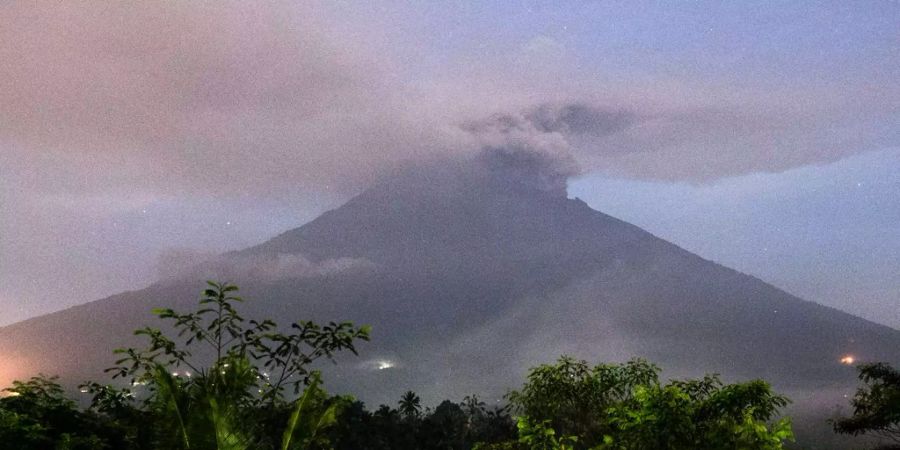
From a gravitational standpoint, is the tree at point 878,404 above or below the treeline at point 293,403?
below

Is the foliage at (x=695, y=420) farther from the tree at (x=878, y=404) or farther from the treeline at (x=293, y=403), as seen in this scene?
the tree at (x=878, y=404)

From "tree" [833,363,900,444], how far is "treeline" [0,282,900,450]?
0.06 meters

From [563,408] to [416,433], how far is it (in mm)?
35428

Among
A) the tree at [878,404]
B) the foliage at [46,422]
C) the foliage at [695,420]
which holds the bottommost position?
the tree at [878,404]

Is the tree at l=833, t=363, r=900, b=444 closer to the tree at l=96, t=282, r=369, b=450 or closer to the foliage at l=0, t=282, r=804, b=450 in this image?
the foliage at l=0, t=282, r=804, b=450

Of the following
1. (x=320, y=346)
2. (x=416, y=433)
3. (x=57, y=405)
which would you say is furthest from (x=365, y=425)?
(x=320, y=346)

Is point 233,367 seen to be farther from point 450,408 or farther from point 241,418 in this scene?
point 450,408

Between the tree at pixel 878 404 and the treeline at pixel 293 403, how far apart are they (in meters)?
0.06

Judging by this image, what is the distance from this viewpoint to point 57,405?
41.1ft

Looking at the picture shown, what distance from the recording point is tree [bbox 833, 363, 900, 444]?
12531 millimetres

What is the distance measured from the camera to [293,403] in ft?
34.3

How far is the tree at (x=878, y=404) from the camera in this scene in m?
12.5

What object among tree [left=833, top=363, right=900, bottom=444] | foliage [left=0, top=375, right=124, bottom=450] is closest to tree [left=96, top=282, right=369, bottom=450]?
foliage [left=0, top=375, right=124, bottom=450]

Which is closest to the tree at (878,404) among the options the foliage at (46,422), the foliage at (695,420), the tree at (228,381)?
the foliage at (695,420)
